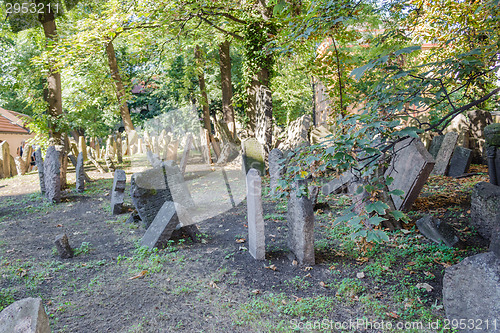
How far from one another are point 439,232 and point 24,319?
464cm

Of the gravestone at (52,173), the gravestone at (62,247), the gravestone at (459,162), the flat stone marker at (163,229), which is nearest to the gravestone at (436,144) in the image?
the gravestone at (459,162)

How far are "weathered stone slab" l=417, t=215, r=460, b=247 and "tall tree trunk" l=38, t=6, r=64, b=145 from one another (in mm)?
10232

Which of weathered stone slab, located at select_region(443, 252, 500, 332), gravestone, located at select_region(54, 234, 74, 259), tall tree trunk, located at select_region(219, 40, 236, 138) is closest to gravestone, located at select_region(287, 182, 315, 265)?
weathered stone slab, located at select_region(443, 252, 500, 332)

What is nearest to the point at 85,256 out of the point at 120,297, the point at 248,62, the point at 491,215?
the point at 120,297

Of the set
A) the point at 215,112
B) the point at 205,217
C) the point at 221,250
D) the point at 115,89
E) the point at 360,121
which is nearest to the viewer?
the point at 360,121

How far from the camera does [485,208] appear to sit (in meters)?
4.19

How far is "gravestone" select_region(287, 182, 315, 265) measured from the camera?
12.5 feet

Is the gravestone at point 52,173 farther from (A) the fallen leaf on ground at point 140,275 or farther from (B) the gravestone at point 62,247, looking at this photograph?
(A) the fallen leaf on ground at point 140,275

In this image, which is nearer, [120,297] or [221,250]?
[120,297]

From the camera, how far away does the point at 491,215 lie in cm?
409

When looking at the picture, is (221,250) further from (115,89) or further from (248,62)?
(115,89)

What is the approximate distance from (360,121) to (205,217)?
4.55m

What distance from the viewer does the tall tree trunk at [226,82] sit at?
14.1 meters

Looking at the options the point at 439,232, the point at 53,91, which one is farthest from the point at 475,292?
the point at 53,91
